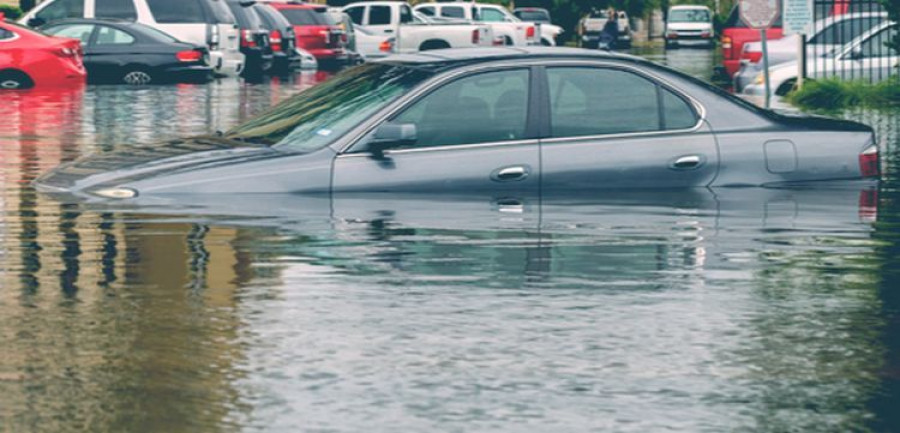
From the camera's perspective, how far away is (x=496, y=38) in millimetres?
52656

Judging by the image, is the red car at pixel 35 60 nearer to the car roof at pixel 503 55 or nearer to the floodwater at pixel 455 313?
the floodwater at pixel 455 313

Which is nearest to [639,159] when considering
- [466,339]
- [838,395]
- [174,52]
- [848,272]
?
[848,272]

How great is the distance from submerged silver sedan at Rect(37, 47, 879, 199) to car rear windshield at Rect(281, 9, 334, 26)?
Result: 32658mm

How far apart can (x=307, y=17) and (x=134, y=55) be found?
11.6 metres

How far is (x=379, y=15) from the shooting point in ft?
175

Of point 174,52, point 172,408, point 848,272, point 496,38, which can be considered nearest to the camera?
point 172,408

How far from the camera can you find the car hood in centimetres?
1283

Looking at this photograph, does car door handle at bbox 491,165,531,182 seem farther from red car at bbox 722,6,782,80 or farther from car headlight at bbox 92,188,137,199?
red car at bbox 722,6,782,80

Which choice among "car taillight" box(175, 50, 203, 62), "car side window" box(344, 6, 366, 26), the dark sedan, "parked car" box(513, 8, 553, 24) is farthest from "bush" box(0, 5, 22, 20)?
"parked car" box(513, 8, 553, 24)

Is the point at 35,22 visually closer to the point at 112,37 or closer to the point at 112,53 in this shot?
the point at 112,37

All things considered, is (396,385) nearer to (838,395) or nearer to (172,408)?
(172,408)

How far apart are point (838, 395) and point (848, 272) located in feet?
11.0

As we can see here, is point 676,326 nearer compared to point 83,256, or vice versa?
point 676,326

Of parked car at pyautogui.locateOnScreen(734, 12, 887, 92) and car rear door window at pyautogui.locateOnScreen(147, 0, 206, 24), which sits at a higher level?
car rear door window at pyautogui.locateOnScreen(147, 0, 206, 24)
